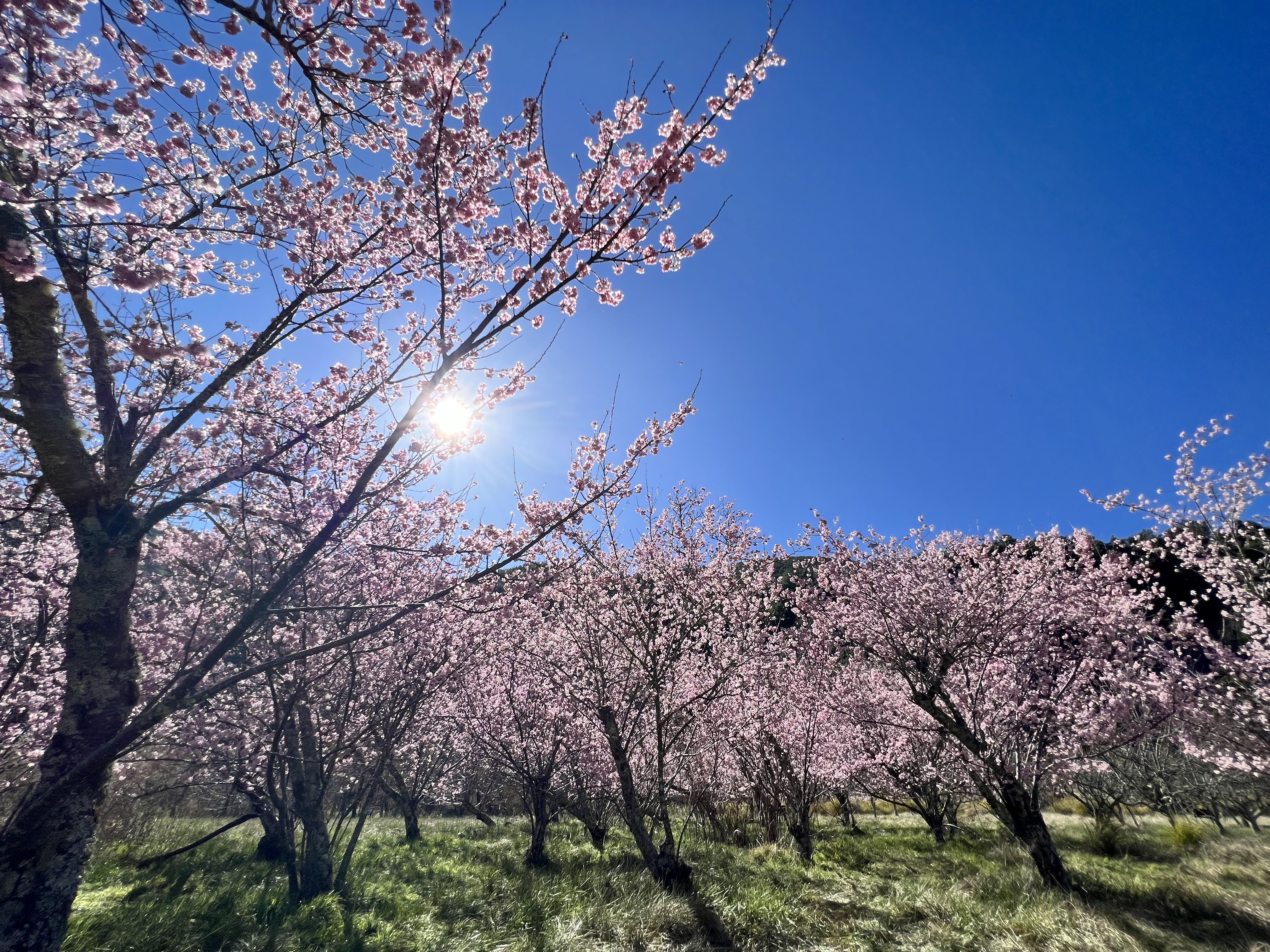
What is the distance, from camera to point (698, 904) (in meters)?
7.53

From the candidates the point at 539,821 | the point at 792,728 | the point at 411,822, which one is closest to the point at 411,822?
the point at 411,822

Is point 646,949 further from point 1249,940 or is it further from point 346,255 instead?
point 346,255

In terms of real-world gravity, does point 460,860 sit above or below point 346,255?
below

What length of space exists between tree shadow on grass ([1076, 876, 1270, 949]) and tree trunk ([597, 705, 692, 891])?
5.73m

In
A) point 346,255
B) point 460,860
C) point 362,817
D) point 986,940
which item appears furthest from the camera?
point 460,860

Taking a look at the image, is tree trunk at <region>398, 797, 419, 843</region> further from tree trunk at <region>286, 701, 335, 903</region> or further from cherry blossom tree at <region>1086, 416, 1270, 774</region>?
cherry blossom tree at <region>1086, 416, 1270, 774</region>

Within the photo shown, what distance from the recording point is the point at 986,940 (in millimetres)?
6758

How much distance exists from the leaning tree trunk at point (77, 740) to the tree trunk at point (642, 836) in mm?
6446

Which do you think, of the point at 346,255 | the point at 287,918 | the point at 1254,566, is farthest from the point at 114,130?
the point at 1254,566

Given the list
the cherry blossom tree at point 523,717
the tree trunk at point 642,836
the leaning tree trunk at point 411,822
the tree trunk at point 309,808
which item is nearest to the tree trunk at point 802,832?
the tree trunk at point 642,836

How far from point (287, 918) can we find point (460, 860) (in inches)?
246

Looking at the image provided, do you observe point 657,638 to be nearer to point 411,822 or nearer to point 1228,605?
point 411,822

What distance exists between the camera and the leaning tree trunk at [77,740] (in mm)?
2670

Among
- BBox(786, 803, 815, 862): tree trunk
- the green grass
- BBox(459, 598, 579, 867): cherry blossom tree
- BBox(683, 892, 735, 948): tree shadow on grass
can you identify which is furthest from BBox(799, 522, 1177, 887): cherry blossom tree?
BBox(459, 598, 579, 867): cherry blossom tree
